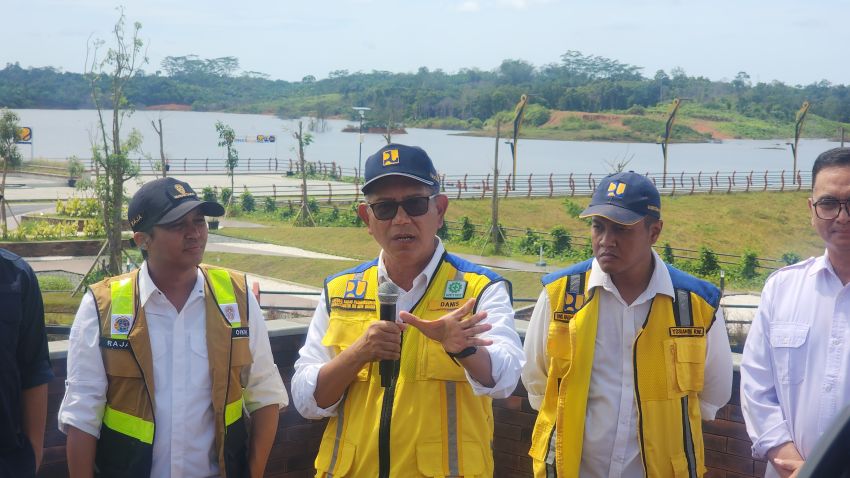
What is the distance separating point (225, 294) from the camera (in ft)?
10.7

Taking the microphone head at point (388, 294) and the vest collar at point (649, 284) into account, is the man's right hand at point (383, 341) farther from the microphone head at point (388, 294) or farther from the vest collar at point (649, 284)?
the vest collar at point (649, 284)

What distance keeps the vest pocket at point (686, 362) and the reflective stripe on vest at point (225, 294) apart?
151cm

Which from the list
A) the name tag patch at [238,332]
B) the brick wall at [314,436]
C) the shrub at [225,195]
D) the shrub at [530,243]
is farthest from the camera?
the shrub at [225,195]

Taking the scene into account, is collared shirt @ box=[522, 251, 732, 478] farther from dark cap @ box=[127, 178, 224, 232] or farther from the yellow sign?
the yellow sign

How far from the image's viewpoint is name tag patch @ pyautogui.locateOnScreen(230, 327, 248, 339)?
3.19 m

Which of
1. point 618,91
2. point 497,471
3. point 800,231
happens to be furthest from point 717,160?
point 497,471

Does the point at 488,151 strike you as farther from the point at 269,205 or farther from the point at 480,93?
the point at 269,205

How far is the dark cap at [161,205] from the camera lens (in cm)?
317

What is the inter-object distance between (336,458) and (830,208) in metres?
1.83

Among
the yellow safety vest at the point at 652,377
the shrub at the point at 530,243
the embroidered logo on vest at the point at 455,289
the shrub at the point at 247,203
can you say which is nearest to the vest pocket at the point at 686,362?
the yellow safety vest at the point at 652,377

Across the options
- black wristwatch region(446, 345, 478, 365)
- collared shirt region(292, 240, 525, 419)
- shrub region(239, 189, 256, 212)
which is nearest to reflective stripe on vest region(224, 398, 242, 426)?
collared shirt region(292, 240, 525, 419)

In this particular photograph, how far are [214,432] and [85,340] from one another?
1.74 feet

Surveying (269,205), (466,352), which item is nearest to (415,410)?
(466,352)

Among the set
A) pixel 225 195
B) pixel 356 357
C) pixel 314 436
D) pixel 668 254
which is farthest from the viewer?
pixel 225 195
